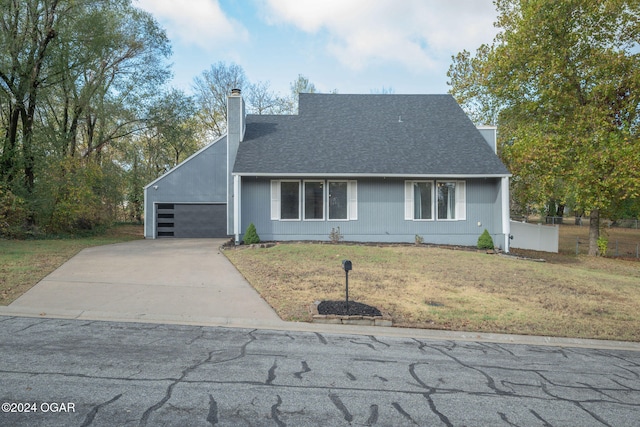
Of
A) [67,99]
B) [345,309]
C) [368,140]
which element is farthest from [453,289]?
[67,99]

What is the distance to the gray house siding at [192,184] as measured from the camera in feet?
64.8

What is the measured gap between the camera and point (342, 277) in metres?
9.84

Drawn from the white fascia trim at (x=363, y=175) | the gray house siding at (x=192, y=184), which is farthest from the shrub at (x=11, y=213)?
the white fascia trim at (x=363, y=175)

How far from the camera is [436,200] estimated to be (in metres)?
16.2

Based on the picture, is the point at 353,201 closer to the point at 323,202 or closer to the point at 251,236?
the point at 323,202

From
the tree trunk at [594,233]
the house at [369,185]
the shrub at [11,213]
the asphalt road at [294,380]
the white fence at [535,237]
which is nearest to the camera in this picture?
the asphalt road at [294,380]

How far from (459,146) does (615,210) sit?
31.2ft

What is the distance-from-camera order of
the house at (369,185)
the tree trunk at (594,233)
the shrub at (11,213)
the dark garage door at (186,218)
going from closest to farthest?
the house at (369,185), the shrub at (11,213), the tree trunk at (594,233), the dark garage door at (186,218)

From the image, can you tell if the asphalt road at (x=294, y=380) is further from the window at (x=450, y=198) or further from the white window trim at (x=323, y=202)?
the window at (x=450, y=198)

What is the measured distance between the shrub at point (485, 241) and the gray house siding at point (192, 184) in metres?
11.6

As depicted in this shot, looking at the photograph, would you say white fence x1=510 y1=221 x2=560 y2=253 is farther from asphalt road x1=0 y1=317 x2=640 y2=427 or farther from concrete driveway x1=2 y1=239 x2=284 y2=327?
asphalt road x1=0 y1=317 x2=640 y2=427

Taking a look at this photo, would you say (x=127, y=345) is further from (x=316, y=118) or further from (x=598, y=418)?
(x=316, y=118)

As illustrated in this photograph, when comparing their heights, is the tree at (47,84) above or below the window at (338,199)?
above

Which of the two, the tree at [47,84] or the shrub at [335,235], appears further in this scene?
the tree at [47,84]
